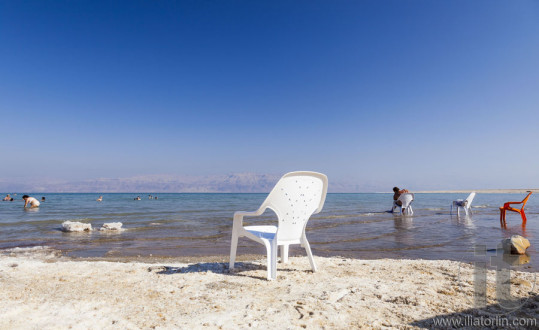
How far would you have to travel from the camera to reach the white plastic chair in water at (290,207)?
3635 mm

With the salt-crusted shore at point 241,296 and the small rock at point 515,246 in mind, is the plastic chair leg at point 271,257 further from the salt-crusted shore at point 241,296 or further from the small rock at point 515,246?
the small rock at point 515,246

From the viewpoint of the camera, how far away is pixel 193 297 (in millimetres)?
3062

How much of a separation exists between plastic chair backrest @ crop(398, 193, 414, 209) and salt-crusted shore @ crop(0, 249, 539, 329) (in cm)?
1145

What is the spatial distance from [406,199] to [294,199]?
13.4 meters

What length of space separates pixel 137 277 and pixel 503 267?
18.7ft

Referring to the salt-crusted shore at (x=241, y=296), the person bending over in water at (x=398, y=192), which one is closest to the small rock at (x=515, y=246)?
the salt-crusted shore at (x=241, y=296)

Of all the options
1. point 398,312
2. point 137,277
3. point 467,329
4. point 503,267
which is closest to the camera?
point 467,329

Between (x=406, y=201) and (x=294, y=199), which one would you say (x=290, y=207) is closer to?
(x=294, y=199)

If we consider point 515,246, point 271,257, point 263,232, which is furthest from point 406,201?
point 271,257

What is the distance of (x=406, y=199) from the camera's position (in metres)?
15.1

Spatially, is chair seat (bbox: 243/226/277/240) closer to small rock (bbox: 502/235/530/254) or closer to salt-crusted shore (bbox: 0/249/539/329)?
salt-crusted shore (bbox: 0/249/539/329)

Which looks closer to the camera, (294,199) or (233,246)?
(294,199)

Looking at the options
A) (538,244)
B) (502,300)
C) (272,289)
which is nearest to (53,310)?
(272,289)

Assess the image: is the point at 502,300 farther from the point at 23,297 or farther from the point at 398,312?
the point at 23,297
